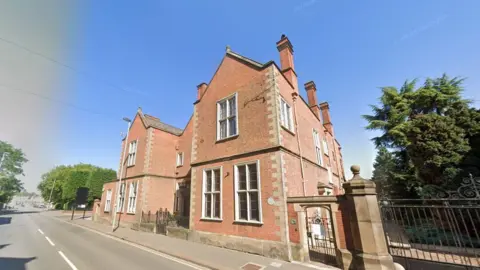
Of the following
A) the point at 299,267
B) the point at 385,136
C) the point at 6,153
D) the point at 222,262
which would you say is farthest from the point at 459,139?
the point at 6,153

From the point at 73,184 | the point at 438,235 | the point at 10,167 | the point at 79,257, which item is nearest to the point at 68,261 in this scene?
the point at 79,257

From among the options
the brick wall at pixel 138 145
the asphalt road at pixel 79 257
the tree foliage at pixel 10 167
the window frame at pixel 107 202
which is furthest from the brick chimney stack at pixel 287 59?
the tree foliage at pixel 10 167

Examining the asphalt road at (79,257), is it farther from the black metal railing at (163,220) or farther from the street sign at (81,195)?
the street sign at (81,195)

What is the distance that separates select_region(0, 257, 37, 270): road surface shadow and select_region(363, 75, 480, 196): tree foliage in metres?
23.1

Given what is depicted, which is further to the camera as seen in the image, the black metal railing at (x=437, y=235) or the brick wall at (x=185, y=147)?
the brick wall at (x=185, y=147)

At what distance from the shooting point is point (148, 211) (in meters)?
17.8

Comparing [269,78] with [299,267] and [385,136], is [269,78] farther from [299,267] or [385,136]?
[385,136]

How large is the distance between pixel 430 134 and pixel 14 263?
24.7 meters

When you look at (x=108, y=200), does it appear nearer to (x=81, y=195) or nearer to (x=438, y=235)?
(x=81, y=195)

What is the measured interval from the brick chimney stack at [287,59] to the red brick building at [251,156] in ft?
0.21

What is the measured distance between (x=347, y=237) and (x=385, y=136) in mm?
18087

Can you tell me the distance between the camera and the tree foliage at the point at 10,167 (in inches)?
1603

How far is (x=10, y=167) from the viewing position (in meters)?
42.3

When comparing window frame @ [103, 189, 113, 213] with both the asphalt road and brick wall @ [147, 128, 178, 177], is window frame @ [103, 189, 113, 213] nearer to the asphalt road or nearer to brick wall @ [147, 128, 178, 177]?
brick wall @ [147, 128, 178, 177]
